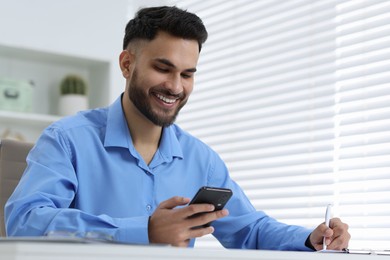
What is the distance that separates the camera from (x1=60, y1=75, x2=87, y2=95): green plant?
3910mm

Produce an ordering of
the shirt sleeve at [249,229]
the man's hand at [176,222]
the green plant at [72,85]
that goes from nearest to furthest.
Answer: the man's hand at [176,222]
the shirt sleeve at [249,229]
the green plant at [72,85]

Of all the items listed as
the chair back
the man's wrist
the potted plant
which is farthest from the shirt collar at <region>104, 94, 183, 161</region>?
the potted plant

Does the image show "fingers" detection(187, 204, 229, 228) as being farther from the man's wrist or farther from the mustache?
the mustache

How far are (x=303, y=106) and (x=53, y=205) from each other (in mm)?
1600

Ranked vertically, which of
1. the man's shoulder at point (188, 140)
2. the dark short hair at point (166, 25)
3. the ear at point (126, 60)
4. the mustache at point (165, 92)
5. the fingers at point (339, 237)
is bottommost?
the fingers at point (339, 237)

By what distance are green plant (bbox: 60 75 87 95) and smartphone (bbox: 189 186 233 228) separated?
2.52m

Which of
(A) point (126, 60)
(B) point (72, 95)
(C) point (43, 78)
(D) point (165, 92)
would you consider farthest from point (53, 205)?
(C) point (43, 78)

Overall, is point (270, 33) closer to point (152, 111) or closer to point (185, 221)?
point (152, 111)

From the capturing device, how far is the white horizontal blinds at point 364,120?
2.70 metres

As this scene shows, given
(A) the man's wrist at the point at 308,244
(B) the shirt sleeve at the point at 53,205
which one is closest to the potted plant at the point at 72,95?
(B) the shirt sleeve at the point at 53,205

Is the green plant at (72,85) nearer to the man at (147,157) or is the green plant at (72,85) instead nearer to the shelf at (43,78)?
the shelf at (43,78)

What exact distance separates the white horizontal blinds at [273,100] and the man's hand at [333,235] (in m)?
1.08

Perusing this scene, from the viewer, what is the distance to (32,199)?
1.72 metres

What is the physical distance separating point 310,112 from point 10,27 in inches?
64.1
